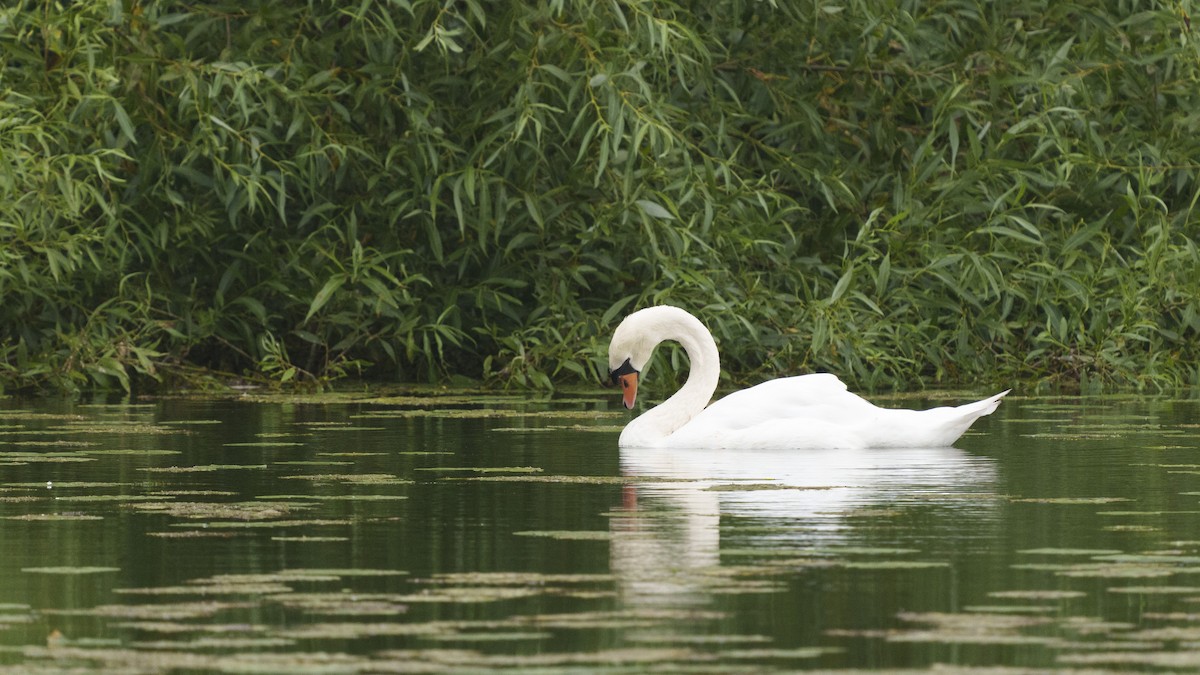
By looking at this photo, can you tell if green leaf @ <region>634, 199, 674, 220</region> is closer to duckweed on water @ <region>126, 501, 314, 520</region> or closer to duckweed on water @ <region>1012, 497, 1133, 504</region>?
duckweed on water @ <region>1012, 497, 1133, 504</region>

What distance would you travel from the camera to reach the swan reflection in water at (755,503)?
6211 millimetres

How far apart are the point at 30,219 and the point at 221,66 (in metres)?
1.43

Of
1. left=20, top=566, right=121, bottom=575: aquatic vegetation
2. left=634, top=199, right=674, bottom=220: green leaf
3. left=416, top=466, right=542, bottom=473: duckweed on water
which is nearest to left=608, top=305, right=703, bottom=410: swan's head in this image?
left=416, top=466, right=542, bottom=473: duckweed on water

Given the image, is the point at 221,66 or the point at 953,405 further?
the point at 221,66

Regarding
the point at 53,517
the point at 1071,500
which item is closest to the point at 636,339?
the point at 1071,500

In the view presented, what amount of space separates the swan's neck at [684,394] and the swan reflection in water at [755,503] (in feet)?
0.53

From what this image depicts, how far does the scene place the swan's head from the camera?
36.7ft

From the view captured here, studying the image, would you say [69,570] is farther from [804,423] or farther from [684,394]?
[684,394]

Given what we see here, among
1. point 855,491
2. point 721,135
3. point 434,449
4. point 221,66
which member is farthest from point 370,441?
point 721,135

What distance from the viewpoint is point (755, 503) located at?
25.9 feet

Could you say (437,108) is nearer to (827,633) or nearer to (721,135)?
(721,135)

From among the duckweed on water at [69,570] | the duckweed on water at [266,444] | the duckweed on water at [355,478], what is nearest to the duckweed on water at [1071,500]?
the duckweed on water at [355,478]

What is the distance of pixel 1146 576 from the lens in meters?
6.09

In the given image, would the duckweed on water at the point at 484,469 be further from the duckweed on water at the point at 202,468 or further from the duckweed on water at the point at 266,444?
the duckweed on water at the point at 266,444
